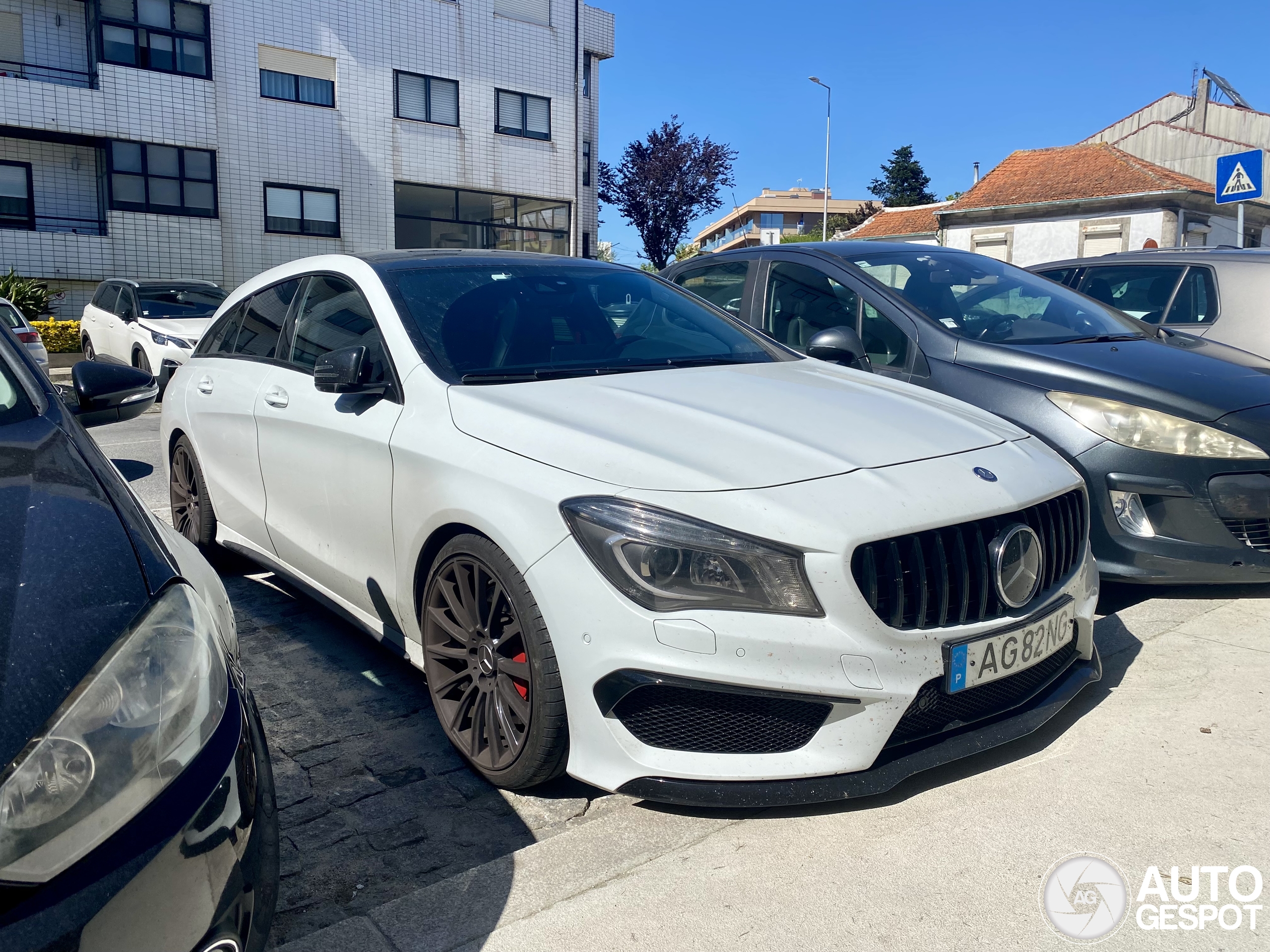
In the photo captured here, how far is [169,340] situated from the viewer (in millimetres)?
12500

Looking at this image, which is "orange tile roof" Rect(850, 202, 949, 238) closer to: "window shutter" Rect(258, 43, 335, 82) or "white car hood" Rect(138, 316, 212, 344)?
"window shutter" Rect(258, 43, 335, 82)

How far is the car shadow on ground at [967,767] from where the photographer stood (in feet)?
8.68

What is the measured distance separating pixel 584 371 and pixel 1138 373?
2.41 metres

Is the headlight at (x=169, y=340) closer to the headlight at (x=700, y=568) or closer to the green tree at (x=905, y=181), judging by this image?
the headlight at (x=700, y=568)

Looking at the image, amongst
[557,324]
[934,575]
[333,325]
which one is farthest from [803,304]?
[934,575]

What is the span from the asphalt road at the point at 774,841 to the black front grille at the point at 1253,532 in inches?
27.6

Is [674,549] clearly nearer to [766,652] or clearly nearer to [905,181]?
[766,652]

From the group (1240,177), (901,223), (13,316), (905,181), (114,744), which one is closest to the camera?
(114,744)

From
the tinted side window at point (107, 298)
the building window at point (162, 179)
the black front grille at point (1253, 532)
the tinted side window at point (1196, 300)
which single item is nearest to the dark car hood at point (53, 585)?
the black front grille at point (1253, 532)

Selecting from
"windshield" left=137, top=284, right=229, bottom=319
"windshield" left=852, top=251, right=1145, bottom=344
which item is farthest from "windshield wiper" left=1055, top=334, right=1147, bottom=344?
"windshield" left=137, top=284, right=229, bottom=319

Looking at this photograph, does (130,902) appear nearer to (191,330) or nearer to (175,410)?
(175,410)

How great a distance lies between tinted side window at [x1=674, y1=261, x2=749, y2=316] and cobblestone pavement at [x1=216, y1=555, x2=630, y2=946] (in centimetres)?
282

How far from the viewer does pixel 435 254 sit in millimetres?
3982

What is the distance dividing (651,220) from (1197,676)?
40638mm
